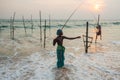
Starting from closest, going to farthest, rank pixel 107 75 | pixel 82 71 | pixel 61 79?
pixel 61 79 < pixel 107 75 < pixel 82 71

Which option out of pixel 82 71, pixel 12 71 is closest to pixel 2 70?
pixel 12 71

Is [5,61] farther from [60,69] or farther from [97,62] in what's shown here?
[97,62]

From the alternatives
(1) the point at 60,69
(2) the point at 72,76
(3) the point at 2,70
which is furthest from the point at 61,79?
(3) the point at 2,70

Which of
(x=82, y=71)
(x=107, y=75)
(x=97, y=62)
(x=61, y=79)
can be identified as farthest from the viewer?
(x=97, y=62)

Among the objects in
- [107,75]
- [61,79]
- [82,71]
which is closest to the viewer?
[61,79]

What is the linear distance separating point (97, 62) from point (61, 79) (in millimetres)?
3710

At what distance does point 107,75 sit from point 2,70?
15.8 feet

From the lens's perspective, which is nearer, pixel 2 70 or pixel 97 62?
pixel 2 70

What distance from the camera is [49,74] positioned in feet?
28.7

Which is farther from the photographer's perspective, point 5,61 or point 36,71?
point 5,61

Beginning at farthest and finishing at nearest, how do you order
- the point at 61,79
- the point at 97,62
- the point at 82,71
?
the point at 97,62, the point at 82,71, the point at 61,79

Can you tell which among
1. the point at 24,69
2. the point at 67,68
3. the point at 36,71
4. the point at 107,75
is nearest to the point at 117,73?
the point at 107,75

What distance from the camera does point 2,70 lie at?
956 centimetres

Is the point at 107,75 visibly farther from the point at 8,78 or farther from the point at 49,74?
the point at 8,78
